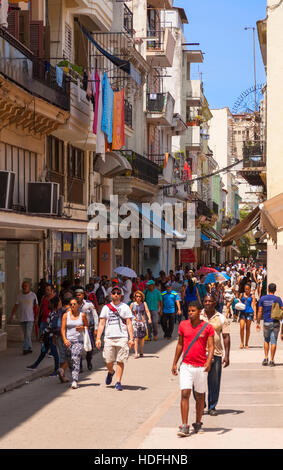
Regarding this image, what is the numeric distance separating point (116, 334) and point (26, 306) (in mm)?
5833

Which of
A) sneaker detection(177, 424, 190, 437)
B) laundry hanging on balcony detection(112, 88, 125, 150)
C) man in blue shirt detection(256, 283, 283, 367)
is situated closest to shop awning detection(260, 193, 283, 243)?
man in blue shirt detection(256, 283, 283, 367)

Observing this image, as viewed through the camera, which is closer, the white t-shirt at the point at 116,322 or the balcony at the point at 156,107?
the white t-shirt at the point at 116,322

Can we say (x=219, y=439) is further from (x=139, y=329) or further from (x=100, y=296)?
(x=100, y=296)

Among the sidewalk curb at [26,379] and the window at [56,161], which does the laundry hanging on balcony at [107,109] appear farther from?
the sidewalk curb at [26,379]

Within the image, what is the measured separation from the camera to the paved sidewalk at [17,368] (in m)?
15.3

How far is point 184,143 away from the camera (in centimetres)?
6147

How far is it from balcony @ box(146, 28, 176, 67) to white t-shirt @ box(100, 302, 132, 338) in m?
30.4

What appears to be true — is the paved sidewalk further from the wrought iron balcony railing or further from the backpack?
the wrought iron balcony railing

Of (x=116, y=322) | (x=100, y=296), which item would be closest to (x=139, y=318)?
(x=116, y=322)

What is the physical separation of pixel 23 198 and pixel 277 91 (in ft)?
25.7

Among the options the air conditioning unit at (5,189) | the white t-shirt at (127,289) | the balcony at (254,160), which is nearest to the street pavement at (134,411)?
the air conditioning unit at (5,189)

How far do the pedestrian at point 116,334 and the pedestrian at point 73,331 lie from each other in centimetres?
47

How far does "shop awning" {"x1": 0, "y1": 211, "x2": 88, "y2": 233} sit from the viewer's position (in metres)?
16.5

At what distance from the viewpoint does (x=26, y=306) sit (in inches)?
784
